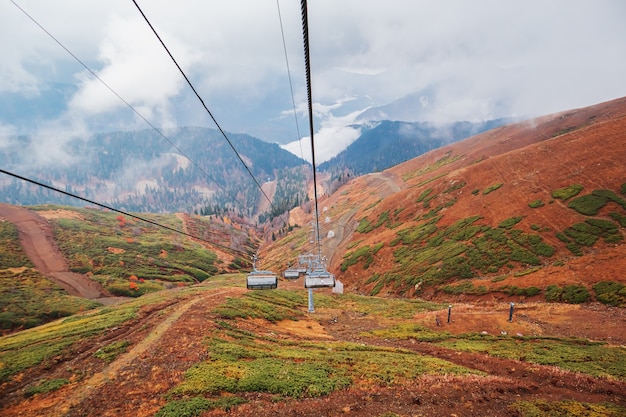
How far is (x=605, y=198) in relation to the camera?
5484cm

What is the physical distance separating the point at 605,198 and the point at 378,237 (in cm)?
4882

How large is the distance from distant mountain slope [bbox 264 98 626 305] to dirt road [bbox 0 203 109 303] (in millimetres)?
76869

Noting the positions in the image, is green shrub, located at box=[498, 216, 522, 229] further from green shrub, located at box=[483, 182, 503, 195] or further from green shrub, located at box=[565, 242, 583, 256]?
green shrub, located at box=[483, 182, 503, 195]

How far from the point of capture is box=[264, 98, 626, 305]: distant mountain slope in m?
45.8

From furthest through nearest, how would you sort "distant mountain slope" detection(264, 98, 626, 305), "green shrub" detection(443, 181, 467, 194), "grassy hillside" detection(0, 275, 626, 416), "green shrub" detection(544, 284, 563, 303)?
"green shrub" detection(443, 181, 467, 194), "distant mountain slope" detection(264, 98, 626, 305), "green shrub" detection(544, 284, 563, 303), "grassy hillside" detection(0, 275, 626, 416)

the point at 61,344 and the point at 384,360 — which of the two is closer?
the point at 384,360

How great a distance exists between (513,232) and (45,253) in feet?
472

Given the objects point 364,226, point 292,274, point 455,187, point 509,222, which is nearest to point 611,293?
point 509,222

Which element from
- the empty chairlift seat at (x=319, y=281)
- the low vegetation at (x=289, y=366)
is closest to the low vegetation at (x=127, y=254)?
the low vegetation at (x=289, y=366)

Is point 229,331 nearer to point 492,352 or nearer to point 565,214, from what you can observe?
point 492,352

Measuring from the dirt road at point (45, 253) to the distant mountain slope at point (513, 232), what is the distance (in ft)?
252

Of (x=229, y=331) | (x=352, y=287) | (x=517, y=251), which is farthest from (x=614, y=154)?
(x=229, y=331)

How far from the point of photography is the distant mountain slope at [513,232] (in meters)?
45.8

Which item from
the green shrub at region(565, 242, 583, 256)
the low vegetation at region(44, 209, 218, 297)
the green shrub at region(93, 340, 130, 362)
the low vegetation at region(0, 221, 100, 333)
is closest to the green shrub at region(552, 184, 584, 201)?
the green shrub at region(565, 242, 583, 256)
